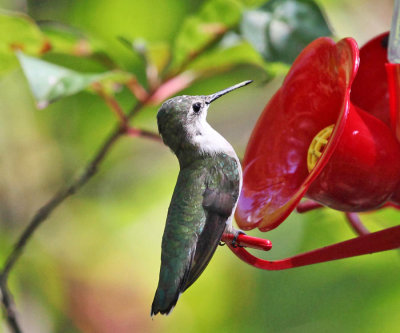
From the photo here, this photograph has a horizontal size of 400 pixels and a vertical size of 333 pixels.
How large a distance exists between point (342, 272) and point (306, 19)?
2087 mm

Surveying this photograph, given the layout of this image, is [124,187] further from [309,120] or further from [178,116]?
[309,120]

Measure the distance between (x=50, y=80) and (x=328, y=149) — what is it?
4.23 feet

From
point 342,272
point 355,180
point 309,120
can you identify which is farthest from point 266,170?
point 342,272

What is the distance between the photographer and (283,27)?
3.00 metres

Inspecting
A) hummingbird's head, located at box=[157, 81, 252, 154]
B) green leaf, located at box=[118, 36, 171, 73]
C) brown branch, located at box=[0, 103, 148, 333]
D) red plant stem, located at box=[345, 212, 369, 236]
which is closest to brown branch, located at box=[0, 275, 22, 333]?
brown branch, located at box=[0, 103, 148, 333]

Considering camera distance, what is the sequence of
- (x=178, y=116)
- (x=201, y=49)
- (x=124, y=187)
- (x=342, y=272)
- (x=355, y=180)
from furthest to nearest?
(x=124, y=187) < (x=342, y=272) < (x=201, y=49) < (x=178, y=116) < (x=355, y=180)

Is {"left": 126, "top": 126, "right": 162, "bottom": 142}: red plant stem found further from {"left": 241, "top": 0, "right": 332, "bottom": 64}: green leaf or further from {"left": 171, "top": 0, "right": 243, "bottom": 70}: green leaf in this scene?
{"left": 241, "top": 0, "right": 332, "bottom": 64}: green leaf

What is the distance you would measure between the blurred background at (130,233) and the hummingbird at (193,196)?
130 cm

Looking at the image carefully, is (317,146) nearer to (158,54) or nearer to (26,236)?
(158,54)

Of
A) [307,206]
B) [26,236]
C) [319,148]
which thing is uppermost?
[319,148]

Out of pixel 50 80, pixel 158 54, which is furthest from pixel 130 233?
pixel 50 80

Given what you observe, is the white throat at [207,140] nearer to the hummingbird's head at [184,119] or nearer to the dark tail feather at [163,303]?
the hummingbird's head at [184,119]

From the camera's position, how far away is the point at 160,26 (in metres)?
4.82

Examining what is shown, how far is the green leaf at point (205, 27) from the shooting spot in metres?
3.14
